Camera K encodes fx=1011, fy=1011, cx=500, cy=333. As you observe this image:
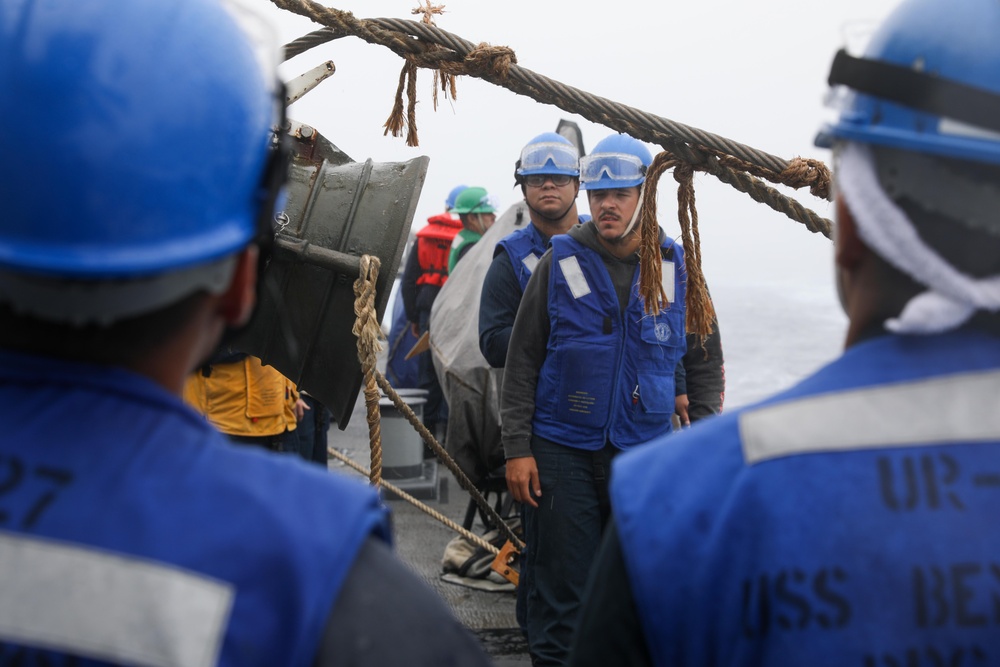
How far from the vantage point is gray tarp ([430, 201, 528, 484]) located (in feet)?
17.5

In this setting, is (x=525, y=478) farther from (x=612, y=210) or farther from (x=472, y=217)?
(x=472, y=217)

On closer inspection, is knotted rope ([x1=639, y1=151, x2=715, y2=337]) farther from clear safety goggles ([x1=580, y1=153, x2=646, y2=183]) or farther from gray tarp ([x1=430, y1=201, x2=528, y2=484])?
gray tarp ([x1=430, y1=201, x2=528, y2=484])

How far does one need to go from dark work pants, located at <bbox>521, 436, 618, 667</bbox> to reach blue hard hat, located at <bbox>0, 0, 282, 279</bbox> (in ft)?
10.2

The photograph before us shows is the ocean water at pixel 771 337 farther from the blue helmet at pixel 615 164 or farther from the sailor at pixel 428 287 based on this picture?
the blue helmet at pixel 615 164

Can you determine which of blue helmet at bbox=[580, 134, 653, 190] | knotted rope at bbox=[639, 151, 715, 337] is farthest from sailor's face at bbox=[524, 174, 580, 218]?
knotted rope at bbox=[639, 151, 715, 337]

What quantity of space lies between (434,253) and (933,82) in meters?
A: 8.21

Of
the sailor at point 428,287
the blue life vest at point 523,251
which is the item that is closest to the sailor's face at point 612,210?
the blue life vest at point 523,251

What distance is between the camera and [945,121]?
120 cm

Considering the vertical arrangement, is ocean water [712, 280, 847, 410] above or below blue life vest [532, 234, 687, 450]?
below

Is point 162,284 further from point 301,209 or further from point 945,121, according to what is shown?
point 301,209

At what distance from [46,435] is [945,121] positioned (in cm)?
106

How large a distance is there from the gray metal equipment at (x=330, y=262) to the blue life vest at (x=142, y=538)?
8.19ft

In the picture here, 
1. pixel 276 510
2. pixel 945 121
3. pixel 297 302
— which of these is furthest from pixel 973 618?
pixel 297 302

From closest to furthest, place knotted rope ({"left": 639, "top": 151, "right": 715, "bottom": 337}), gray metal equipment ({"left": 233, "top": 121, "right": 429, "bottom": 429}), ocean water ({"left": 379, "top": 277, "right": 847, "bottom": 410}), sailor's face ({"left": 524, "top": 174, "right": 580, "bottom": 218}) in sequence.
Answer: knotted rope ({"left": 639, "top": 151, "right": 715, "bottom": 337})
gray metal equipment ({"left": 233, "top": 121, "right": 429, "bottom": 429})
sailor's face ({"left": 524, "top": 174, "right": 580, "bottom": 218})
ocean water ({"left": 379, "top": 277, "right": 847, "bottom": 410})
